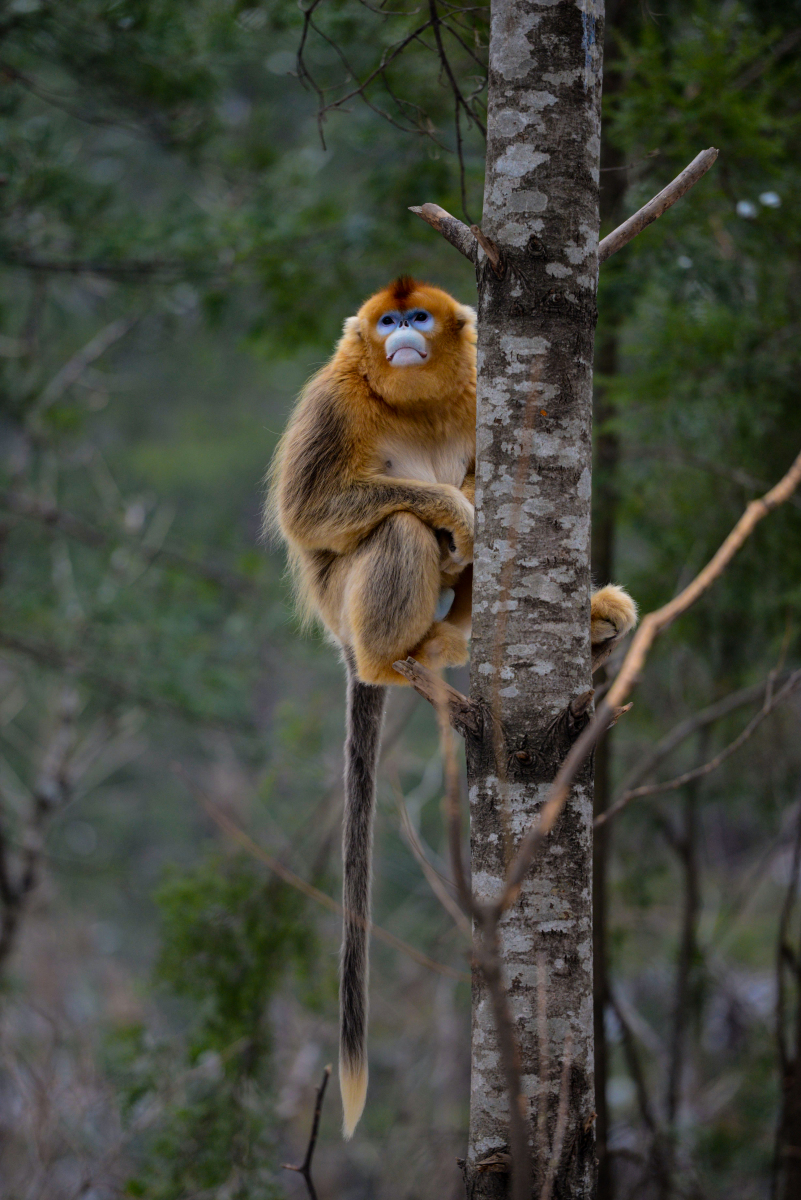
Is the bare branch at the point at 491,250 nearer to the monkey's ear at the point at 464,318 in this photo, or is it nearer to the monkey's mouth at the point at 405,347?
the monkey's mouth at the point at 405,347

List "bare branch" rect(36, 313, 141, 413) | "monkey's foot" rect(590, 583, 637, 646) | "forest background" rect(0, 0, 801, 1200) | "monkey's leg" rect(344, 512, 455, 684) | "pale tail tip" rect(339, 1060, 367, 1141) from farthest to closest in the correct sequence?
"bare branch" rect(36, 313, 141, 413) < "forest background" rect(0, 0, 801, 1200) < "monkey's leg" rect(344, 512, 455, 684) < "monkey's foot" rect(590, 583, 637, 646) < "pale tail tip" rect(339, 1060, 367, 1141)

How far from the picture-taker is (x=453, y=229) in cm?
156

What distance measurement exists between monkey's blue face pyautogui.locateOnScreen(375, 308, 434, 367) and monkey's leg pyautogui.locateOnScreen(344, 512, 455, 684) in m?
0.38

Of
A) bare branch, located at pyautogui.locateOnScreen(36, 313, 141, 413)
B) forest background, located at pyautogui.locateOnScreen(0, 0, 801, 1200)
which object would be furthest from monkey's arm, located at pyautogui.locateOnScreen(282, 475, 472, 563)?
bare branch, located at pyautogui.locateOnScreen(36, 313, 141, 413)

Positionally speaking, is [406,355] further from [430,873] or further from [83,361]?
[83,361]

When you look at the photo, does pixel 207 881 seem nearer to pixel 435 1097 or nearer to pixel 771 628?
pixel 771 628

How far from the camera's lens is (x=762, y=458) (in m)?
3.87

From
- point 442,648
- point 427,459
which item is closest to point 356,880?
point 442,648

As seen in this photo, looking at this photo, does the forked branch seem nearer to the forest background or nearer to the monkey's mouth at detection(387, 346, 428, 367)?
the forest background

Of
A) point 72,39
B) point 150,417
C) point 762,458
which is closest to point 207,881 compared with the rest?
point 762,458

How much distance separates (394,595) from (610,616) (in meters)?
0.50

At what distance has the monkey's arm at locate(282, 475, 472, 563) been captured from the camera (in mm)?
2301

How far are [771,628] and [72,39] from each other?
4.18m

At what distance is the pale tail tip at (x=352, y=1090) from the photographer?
1.83 metres
